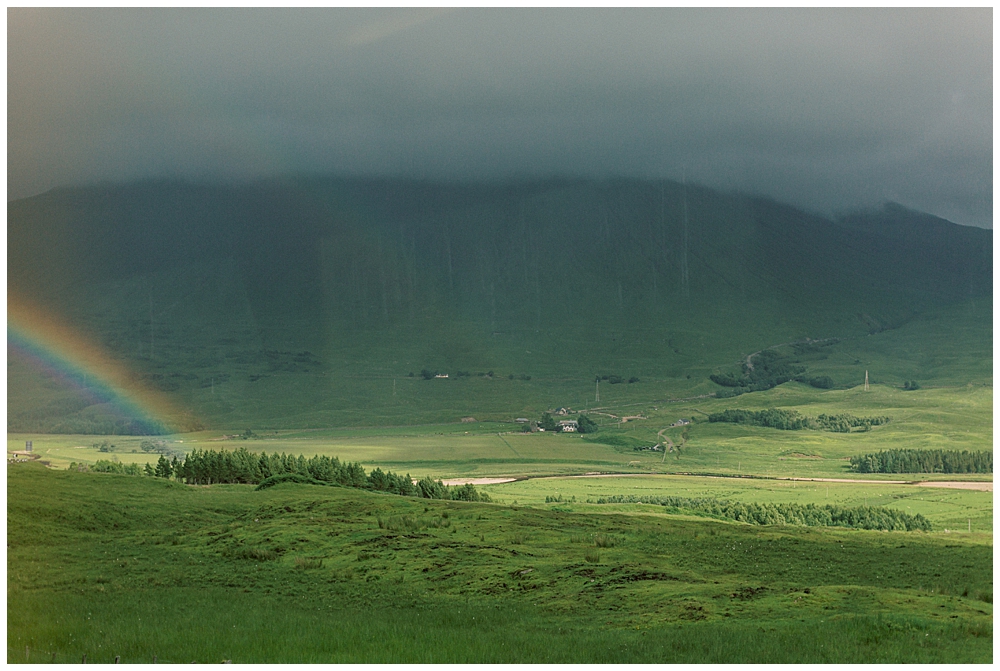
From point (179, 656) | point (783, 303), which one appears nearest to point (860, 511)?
point (179, 656)

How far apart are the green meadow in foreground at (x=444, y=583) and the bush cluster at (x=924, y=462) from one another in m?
41.3

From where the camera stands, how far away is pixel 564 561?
18047 mm

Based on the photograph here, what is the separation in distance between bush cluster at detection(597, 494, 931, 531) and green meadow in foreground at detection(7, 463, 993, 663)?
5378 millimetres

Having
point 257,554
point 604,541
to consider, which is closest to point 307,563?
point 257,554

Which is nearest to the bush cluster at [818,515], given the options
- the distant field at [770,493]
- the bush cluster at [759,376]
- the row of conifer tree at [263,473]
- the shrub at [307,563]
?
the distant field at [770,493]

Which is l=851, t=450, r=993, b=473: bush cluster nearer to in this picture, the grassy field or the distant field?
the grassy field

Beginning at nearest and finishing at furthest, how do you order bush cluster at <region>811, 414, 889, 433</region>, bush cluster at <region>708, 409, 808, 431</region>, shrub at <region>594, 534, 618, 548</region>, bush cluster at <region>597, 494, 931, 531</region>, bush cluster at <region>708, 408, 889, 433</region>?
1. shrub at <region>594, 534, 618, 548</region>
2. bush cluster at <region>597, 494, 931, 531</region>
3. bush cluster at <region>811, 414, 889, 433</region>
4. bush cluster at <region>708, 408, 889, 433</region>
5. bush cluster at <region>708, 409, 808, 431</region>

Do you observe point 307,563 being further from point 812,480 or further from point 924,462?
point 924,462

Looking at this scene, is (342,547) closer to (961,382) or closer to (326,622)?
(326,622)

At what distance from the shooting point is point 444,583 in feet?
54.9

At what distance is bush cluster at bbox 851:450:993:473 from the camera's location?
62.8m

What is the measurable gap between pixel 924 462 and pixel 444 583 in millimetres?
57245

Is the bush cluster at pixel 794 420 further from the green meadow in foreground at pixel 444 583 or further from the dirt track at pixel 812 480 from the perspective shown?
the green meadow in foreground at pixel 444 583

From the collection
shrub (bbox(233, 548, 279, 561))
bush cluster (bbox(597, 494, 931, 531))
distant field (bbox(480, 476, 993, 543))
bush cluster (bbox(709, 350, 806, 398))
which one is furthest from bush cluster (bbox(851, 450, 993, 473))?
shrub (bbox(233, 548, 279, 561))
